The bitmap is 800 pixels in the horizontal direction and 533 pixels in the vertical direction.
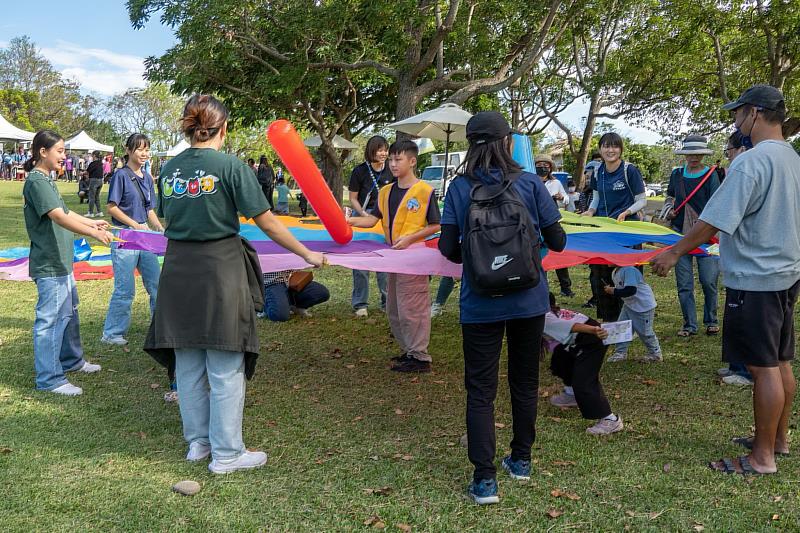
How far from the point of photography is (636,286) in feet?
19.0

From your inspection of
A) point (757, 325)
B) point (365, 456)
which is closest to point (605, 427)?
point (757, 325)

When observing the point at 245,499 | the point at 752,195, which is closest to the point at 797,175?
the point at 752,195

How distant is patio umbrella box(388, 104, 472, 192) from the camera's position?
1137 cm

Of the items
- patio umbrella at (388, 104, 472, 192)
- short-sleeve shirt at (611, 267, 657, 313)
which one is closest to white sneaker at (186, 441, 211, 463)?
short-sleeve shirt at (611, 267, 657, 313)

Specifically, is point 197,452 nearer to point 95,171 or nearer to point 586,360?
point 586,360

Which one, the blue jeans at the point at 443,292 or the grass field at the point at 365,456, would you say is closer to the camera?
the grass field at the point at 365,456

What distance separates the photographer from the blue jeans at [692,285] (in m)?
6.91

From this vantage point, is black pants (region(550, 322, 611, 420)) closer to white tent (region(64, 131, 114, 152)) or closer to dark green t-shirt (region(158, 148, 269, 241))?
dark green t-shirt (region(158, 148, 269, 241))

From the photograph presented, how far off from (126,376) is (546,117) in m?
27.6

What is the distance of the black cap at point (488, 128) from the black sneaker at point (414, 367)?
2.87 m

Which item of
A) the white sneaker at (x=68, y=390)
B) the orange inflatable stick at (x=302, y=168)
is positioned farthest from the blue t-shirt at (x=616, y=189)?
the white sneaker at (x=68, y=390)

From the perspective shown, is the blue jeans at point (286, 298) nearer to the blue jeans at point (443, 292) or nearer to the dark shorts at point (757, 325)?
the blue jeans at point (443, 292)

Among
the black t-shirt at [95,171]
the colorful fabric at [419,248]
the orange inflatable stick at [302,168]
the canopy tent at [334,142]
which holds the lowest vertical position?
the colorful fabric at [419,248]

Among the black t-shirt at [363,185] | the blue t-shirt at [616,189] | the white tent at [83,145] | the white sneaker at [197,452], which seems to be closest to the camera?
the white sneaker at [197,452]
